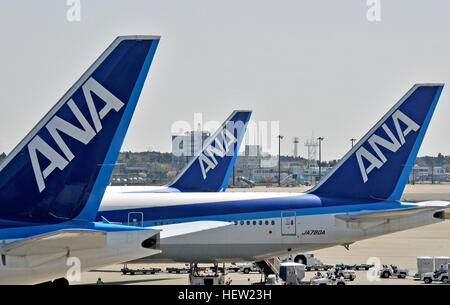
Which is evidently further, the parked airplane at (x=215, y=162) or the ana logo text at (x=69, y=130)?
the parked airplane at (x=215, y=162)

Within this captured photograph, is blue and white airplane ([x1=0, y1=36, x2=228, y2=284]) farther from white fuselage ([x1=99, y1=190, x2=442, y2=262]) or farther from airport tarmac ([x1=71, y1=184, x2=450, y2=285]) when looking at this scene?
airport tarmac ([x1=71, y1=184, x2=450, y2=285])

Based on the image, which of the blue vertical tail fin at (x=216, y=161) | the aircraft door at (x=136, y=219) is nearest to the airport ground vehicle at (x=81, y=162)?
the aircraft door at (x=136, y=219)

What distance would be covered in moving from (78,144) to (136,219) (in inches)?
722

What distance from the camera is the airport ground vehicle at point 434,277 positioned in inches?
1587

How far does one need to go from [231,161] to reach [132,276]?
48.8 ft

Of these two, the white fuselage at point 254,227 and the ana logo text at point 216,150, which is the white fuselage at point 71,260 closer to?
the white fuselage at point 254,227

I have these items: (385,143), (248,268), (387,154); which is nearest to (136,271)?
(248,268)

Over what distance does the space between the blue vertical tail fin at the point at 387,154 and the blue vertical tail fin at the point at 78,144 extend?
22.1m

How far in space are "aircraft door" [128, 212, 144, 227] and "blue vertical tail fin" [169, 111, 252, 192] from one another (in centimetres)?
1716

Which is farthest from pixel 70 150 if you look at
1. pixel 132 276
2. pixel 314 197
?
pixel 132 276

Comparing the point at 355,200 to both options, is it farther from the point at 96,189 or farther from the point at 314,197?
the point at 96,189

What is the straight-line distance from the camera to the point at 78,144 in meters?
17.9

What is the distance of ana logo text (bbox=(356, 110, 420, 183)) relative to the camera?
3912cm

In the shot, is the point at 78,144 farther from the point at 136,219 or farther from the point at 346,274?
the point at 346,274
